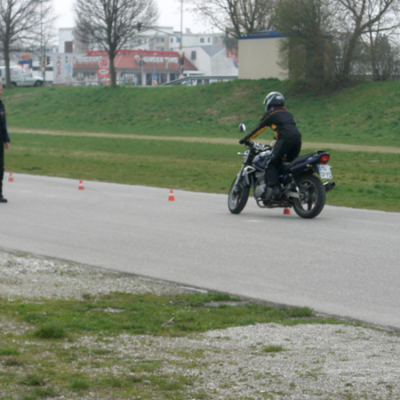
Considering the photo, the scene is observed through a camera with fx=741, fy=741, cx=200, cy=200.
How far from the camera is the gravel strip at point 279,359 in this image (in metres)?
3.83

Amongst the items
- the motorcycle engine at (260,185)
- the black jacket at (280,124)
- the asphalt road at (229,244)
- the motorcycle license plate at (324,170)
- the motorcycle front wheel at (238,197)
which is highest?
the black jacket at (280,124)

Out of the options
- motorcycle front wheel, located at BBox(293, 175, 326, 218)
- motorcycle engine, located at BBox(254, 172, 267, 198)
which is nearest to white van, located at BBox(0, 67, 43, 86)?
motorcycle engine, located at BBox(254, 172, 267, 198)

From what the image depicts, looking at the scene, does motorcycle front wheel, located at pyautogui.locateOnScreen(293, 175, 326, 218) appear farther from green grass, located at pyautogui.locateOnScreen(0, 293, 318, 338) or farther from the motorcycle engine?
green grass, located at pyautogui.locateOnScreen(0, 293, 318, 338)

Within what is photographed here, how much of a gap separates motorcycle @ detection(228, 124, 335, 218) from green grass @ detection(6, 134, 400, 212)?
2067 millimetres

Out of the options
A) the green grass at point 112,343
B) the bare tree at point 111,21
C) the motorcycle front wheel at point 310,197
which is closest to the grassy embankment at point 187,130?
the motorcycle front wheel at point 310,197

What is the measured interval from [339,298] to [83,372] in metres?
2.84

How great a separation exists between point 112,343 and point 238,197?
23.1ft

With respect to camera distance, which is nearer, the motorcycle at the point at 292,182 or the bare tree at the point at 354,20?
the motorcycle at the point at 292,182

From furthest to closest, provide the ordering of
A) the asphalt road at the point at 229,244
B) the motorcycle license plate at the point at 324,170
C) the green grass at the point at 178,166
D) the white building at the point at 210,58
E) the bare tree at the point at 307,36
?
the white building at the point at 210,58 < the bare tree at the point at 307,36 < the green grass at the point at 178,166 < the motorcycle license plate at the point at 324,170 < the asphalt road at the point at 229,244

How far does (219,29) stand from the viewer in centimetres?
6016

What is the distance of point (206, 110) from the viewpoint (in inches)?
1710

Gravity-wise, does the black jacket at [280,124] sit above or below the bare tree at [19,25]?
below

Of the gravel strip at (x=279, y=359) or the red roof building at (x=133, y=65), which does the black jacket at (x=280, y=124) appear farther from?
the red roof building at (x=133, y=65)

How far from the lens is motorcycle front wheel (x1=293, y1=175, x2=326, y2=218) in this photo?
10555mm
